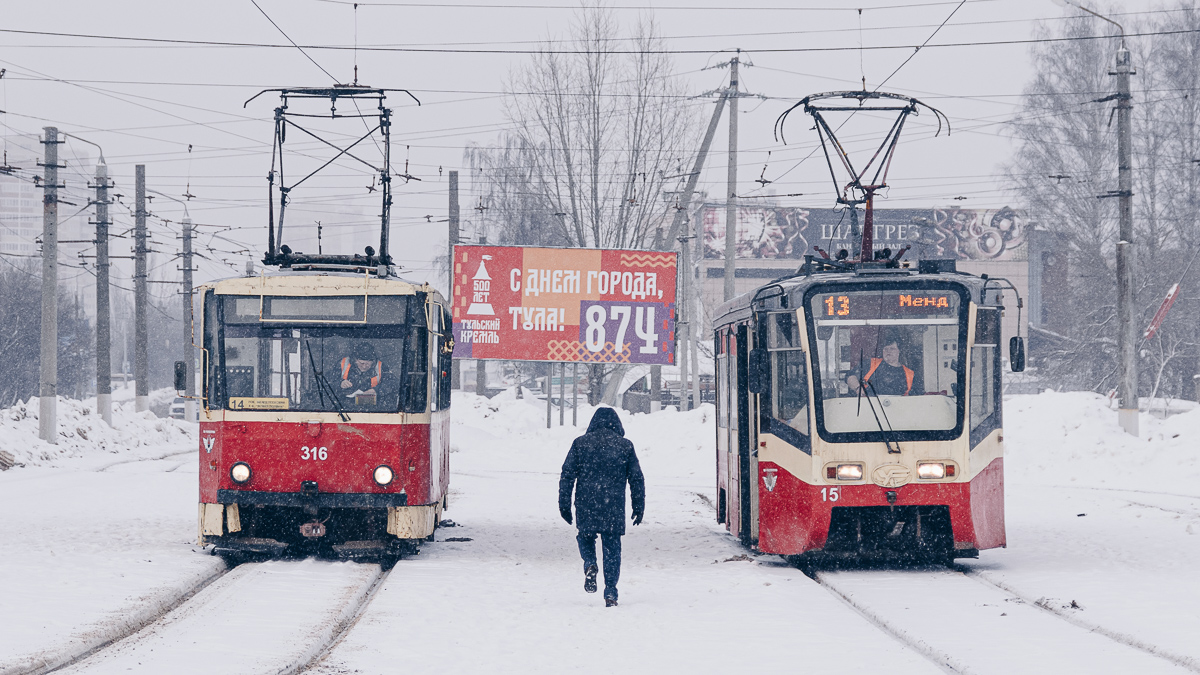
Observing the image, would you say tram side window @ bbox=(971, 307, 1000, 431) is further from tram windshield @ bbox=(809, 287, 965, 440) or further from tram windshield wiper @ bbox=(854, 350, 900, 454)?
tram windshield wiper @ bbox=(854, 350, 900, 454)

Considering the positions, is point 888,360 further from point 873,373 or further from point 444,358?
point 444,358

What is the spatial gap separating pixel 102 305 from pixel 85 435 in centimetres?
675

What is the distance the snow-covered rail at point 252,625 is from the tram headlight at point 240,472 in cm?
79

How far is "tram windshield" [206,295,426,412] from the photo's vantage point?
1280 cm

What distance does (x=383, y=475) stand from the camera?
12.6 m

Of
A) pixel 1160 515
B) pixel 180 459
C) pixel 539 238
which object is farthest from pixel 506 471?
pixel 539 238

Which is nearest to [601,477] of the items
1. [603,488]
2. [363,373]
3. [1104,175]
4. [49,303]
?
[603,488]

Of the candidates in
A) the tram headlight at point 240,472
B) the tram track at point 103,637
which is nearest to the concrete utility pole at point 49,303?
the tram headlight at point 240,472

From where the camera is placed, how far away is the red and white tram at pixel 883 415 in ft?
39.5

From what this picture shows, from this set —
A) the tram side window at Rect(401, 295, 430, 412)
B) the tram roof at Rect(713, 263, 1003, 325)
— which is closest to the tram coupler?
the tram side window at Rect(401, 295, 430, 412)

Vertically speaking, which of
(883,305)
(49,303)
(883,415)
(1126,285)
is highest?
(1126,285)

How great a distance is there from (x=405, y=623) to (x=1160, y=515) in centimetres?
1152

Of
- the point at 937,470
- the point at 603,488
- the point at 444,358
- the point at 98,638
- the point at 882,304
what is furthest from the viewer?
the point at 444,358

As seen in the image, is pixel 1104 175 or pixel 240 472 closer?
pixel 240 472
